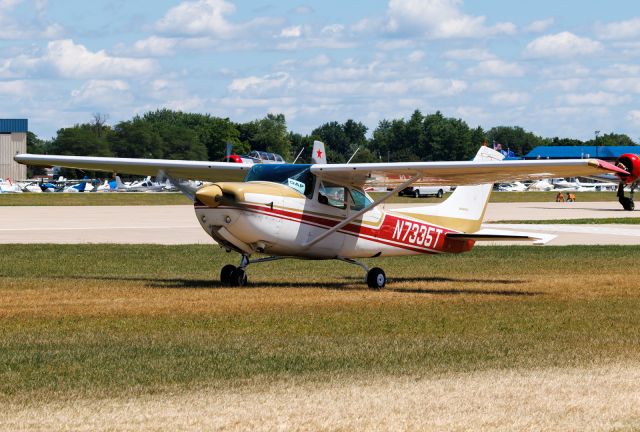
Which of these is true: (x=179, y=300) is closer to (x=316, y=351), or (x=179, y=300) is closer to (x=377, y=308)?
(x=377, y=308)

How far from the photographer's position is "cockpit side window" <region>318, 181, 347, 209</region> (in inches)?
711

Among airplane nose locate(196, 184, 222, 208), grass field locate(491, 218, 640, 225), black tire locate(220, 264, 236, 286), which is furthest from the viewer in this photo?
grass field locate(491, 218, 640, 225)

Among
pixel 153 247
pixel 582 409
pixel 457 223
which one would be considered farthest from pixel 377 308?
pixel 153 247

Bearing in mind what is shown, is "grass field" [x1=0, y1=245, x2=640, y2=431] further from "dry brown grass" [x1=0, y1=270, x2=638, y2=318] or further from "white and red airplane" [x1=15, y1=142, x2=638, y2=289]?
"white and red airplane" [x1=15, y1=142, x2=638, y2=289]

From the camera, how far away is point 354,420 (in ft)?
26.3

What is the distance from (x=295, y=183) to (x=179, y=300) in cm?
306

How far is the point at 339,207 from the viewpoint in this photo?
59.9 feet

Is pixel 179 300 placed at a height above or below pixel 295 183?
below

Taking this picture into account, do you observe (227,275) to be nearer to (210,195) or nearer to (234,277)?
(234,277)

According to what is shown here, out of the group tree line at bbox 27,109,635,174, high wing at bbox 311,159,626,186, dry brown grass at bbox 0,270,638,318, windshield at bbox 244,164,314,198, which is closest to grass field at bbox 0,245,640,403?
dry brown grass at bbox 0,270,638,318

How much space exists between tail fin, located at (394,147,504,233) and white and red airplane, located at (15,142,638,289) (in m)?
0.02

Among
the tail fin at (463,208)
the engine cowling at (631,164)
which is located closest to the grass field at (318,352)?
the tail fin at (463,208)

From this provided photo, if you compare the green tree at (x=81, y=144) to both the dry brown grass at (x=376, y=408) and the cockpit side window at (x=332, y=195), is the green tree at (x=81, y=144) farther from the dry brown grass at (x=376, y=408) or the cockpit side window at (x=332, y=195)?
the dry brown grass at (x=376, y=408)

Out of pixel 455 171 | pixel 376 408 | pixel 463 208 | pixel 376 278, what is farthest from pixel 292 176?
pixel 376 408
